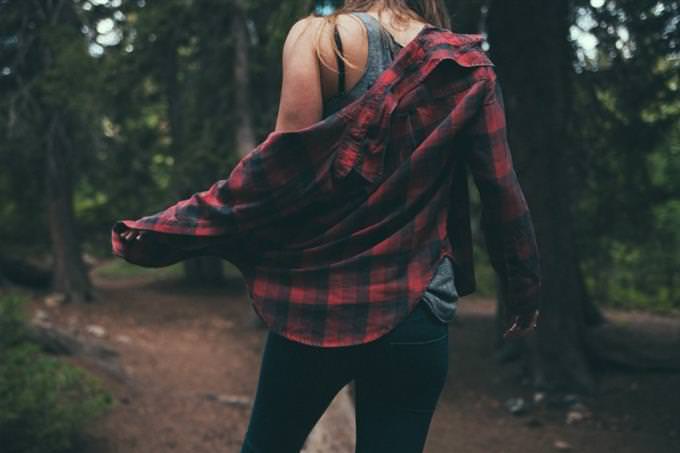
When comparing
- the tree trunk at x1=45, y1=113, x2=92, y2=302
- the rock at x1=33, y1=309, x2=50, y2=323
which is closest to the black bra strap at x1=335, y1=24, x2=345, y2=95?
the rock at x1=33, y1=309, x2=50, y2=323

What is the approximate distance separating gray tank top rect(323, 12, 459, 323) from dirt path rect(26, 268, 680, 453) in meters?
3.72

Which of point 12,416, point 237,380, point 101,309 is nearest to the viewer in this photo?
point 12,416

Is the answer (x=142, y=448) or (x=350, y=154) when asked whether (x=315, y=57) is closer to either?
(x=350, y=154)

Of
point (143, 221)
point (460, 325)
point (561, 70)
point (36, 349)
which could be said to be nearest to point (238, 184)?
point (143, 221)

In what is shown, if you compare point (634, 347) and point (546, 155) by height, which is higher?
point (546, 155)

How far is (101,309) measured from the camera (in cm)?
1412

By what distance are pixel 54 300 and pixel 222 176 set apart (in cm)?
390

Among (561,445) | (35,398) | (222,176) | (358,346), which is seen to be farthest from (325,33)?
(222,176)

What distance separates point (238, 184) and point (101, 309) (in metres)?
12.8

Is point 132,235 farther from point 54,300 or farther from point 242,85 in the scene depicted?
point 54,300

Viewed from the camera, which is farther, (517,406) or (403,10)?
(517,406)

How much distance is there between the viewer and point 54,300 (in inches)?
559

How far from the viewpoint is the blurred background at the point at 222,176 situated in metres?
6.84

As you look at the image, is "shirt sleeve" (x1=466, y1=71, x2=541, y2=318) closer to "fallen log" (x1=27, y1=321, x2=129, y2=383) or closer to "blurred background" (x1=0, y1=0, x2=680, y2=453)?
"blurred background" (x1=0, y1=0, x2=680, y2=453)
